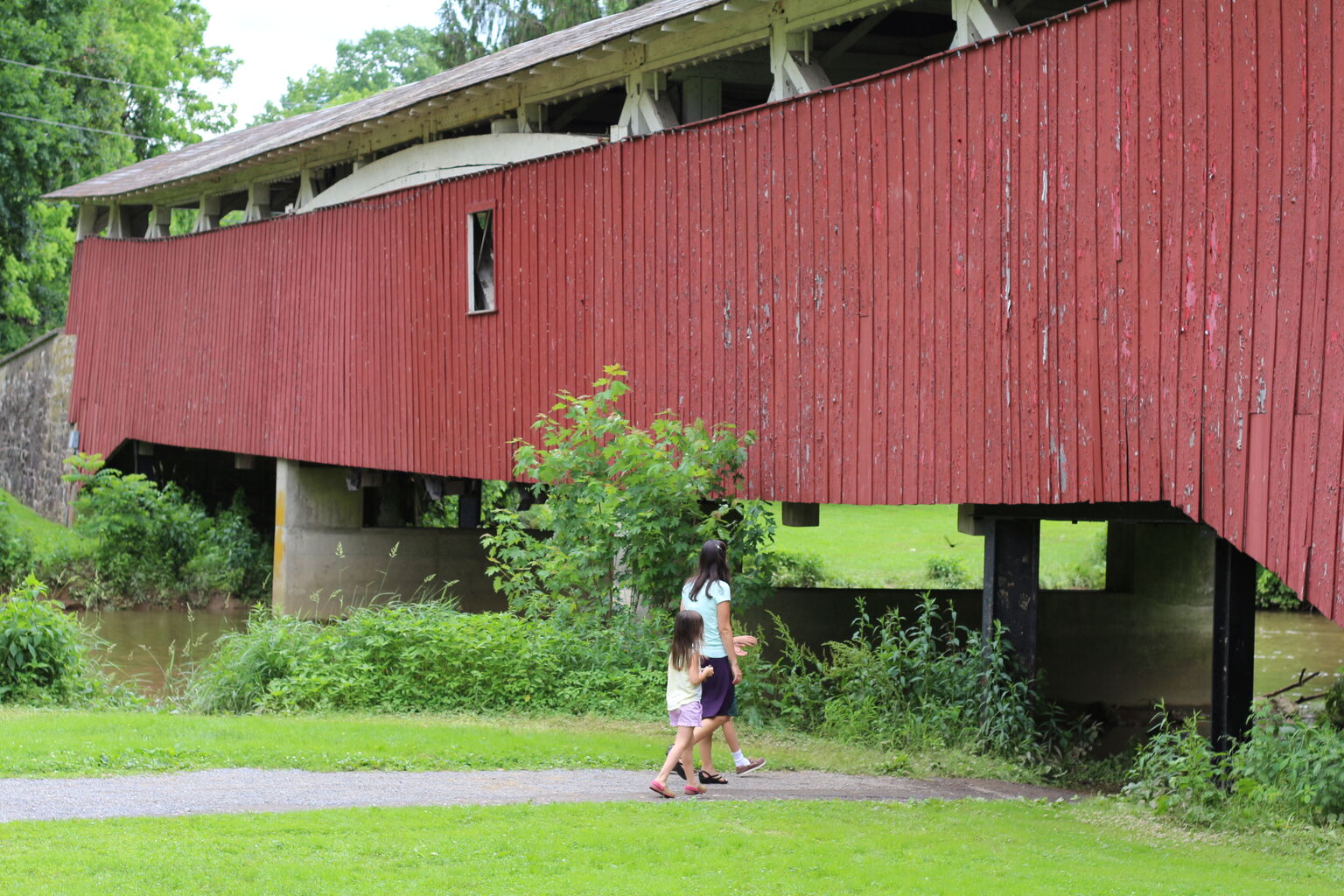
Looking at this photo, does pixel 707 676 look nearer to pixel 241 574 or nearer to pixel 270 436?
pixel 270 436

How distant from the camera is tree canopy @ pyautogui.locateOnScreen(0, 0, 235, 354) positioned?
26.9m

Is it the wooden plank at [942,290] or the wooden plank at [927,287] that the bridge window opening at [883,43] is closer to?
the wooden plank at [927,287]

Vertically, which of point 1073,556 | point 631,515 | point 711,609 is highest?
point 631,515

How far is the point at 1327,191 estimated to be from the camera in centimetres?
750

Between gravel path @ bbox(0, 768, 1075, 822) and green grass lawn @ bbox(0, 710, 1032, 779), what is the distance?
0.75 feet

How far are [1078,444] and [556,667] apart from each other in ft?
14.0

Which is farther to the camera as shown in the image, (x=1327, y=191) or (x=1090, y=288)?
(x=1090, y=288)

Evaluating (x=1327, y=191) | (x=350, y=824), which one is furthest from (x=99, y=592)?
(x=1327, y=191)

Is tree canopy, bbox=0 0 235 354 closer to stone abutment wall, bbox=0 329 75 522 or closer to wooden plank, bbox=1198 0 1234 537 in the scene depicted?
stone abutment wall, bbox=0 329 75 522

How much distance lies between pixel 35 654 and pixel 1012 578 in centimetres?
731

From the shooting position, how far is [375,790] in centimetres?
756

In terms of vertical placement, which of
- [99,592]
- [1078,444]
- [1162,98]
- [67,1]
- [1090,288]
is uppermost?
[67,1]

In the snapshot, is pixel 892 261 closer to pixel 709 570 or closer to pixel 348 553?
pixel 709 570

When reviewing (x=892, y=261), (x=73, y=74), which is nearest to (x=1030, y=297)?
(x=892, y=261)
